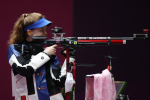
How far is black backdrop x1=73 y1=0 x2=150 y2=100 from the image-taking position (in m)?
2.68

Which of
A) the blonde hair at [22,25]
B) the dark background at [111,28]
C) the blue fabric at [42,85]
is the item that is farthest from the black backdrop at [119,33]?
the blue fabric at [42,85]

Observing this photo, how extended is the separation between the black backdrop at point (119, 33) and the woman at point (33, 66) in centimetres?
92

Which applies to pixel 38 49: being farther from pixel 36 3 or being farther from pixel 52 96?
pixel 36 3

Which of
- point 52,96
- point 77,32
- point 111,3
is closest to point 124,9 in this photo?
point 111,3

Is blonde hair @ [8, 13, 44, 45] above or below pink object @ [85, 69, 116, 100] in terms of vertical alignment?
above

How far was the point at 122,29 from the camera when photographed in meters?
2.71

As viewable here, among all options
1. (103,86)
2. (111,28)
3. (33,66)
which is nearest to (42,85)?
(33,66)

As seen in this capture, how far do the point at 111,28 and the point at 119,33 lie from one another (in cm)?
11

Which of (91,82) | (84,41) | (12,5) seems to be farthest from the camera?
(12,5)

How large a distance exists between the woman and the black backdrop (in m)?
0.92

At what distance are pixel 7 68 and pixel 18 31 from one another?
73 centimetres

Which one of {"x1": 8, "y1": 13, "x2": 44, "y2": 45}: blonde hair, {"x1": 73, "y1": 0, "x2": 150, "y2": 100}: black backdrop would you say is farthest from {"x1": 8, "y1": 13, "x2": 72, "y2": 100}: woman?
{"x1": 73, "y1": 0, "x2": 150, "y2": 100}: black backdrop

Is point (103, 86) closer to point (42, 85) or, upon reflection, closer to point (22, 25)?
point (42, 85)

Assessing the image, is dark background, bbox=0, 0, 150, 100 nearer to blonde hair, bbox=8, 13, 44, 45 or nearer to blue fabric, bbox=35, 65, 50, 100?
blonde hair, bbox=8, 13, 44, 45
